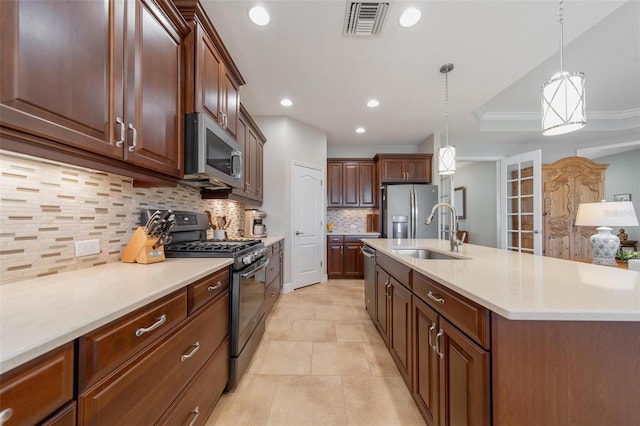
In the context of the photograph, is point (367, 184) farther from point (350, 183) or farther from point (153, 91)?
point (153, 91)

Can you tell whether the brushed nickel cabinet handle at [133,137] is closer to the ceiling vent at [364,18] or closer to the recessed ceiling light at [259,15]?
the recessed ceiling light at [259,15]

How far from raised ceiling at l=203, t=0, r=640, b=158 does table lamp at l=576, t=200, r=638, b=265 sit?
159 cm

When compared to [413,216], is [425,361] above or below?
below

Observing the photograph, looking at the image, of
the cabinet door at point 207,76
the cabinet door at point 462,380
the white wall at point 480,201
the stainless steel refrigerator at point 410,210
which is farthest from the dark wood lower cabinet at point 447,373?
the white wall at point 480,201

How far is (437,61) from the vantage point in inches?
94.9

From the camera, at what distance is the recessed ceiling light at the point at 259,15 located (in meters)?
1.81

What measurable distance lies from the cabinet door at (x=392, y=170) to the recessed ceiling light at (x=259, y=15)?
10.8 ft

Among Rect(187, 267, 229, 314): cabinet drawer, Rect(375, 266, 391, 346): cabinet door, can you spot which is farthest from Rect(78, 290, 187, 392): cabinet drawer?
Rect(375, 266, 391, 346): cabinet door

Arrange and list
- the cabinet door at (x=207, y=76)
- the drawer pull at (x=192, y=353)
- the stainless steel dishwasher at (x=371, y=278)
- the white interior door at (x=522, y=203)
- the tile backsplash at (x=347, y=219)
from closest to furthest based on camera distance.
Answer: the drawer pull at (x=192, y=353) < the cabinet door at (x=207, y=76) < the stainless steel dishwasher at (x=371, y=278) < the white interior door at (x=522, y=203) < the tile backsplash at (x=347, y=219)

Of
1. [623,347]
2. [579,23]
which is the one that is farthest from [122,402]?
[579,23]

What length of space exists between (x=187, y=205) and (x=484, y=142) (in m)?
5.45

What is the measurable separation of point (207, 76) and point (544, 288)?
2.23 m

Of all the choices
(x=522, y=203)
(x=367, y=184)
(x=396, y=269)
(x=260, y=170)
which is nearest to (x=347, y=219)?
(x=367, y=184)

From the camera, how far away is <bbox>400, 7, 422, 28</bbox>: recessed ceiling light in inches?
70.9
